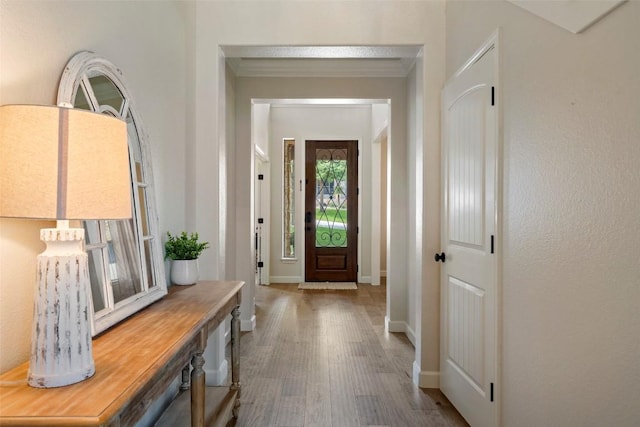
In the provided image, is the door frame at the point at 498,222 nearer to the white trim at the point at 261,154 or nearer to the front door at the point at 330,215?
the white trim at the point at 261,154

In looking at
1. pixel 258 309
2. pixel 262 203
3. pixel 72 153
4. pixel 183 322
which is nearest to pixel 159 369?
pixel 183 322

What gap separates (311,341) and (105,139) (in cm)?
284

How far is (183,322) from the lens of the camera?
1375mm

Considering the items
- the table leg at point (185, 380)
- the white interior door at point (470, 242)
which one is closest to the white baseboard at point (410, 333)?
the white interior door at point (470, 242)

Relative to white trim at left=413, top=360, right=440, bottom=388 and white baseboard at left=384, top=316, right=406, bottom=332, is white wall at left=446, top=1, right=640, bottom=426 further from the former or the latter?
white baseboard at left=384, top=316, right=406, bottom=332

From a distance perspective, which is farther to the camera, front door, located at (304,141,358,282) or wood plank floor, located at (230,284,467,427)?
front door, located at (304,141,358,282)

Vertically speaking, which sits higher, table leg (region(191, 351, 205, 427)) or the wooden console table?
the wooden console table

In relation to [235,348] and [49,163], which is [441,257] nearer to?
[235,348]

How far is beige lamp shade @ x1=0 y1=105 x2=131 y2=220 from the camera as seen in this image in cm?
86

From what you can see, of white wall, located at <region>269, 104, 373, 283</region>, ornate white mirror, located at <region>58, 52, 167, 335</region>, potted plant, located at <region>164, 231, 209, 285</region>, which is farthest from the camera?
white wall, located at <region>269, 104, 373, 283</region>

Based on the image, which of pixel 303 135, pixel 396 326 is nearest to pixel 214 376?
pixel 396 326

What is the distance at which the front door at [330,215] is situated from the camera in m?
6.07

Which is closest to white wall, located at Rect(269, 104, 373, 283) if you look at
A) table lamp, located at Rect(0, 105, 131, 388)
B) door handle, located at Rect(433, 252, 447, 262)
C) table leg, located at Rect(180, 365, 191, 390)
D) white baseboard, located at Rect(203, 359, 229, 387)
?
white baseboard, located at Rect(203, 359, 229, 387)

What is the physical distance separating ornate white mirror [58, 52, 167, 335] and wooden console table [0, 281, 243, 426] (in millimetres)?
78
